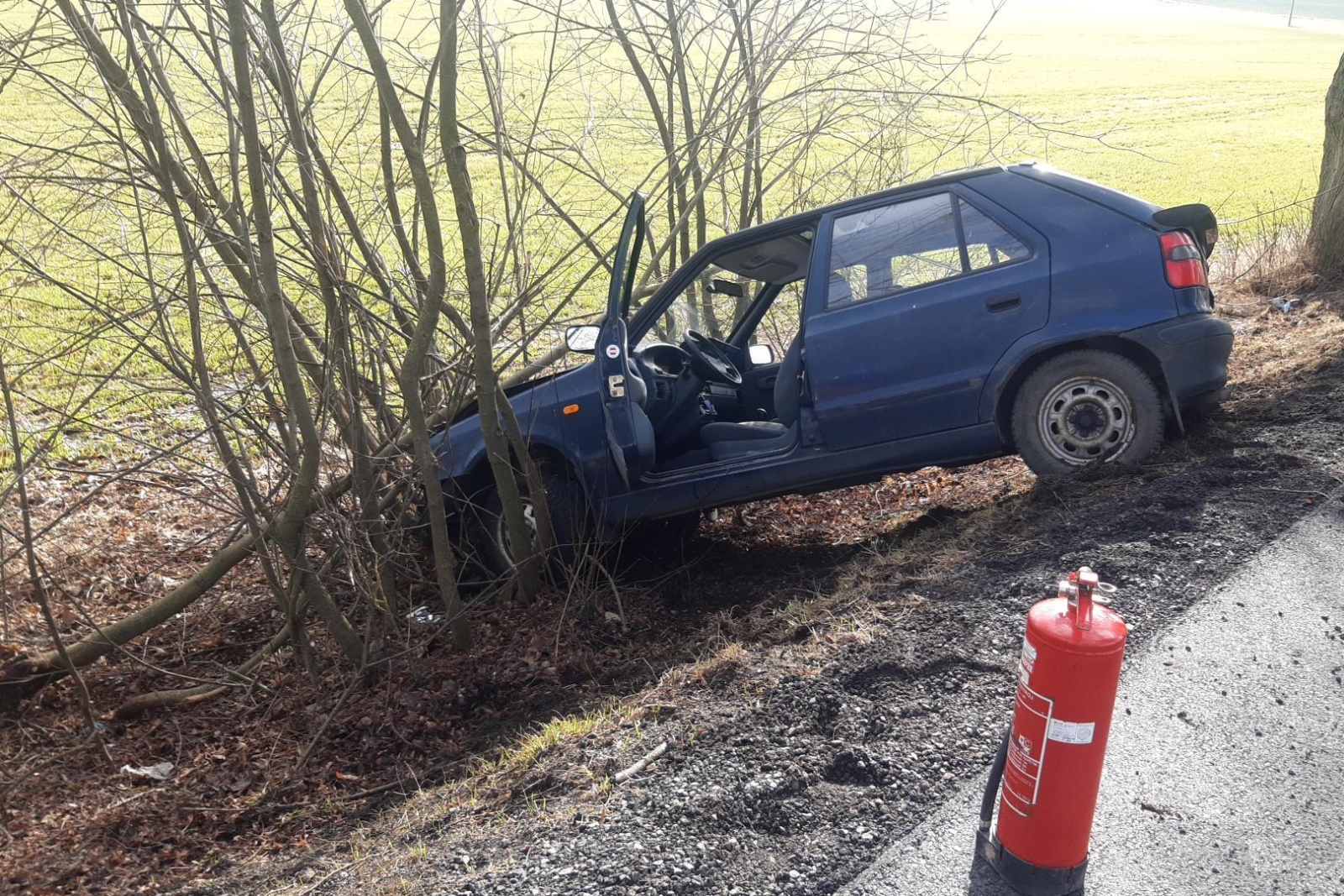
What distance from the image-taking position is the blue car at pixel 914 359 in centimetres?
527

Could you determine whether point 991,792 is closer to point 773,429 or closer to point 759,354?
point 773,429

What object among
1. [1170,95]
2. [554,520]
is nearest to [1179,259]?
[554,520]

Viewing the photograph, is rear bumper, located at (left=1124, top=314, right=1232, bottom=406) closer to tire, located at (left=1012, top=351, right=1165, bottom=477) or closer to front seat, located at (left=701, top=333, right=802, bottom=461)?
tire, located at (left=1012, top=351, right=1165, bottom=477)

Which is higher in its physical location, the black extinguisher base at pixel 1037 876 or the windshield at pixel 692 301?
the windshield at pixel 692 301

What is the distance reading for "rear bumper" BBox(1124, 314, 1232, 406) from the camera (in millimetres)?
5176

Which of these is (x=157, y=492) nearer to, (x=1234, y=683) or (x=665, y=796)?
(x=665, y=796)

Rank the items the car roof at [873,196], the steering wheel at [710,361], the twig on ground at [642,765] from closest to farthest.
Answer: the twig on ground at [642,765] < the car roof at [873,196] < the steering wheel at [710,361]

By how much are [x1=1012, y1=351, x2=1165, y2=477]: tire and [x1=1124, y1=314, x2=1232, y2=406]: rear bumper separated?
120mm

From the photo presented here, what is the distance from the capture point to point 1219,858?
304 centimetres

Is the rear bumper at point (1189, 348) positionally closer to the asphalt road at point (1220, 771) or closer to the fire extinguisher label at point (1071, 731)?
the asphalt road at point (1220, 771)

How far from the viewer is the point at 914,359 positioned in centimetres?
551

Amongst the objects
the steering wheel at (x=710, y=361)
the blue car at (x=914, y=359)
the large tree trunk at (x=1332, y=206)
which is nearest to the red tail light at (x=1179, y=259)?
the blue car at (x=914, y=359)

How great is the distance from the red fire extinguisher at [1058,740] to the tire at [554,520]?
3461 millimetres

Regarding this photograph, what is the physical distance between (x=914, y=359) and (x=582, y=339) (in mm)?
1746
